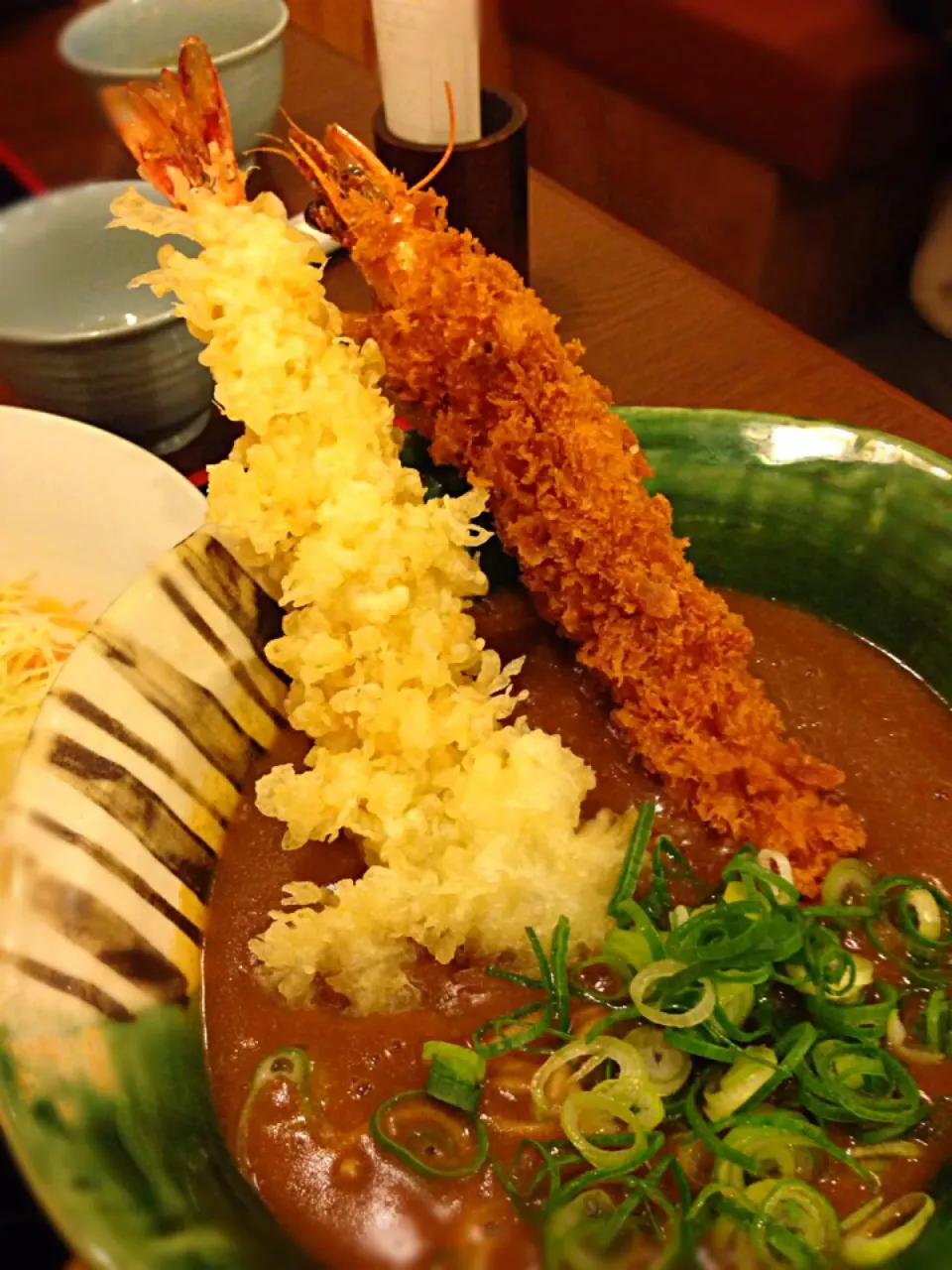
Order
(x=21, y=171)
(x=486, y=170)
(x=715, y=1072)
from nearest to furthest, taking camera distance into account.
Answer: (x=715, y=1072)
(x=486, y=170)
(x=21, y=171)

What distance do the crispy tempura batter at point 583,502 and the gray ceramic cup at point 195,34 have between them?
75cm

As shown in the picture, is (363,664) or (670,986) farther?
(363,664)

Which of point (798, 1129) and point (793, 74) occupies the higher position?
point (793, 74)

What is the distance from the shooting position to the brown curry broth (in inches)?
35.4

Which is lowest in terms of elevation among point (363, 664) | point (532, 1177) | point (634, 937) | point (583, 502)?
point (532, 1177)

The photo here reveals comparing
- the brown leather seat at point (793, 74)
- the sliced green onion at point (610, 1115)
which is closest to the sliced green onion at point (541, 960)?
the sliced green onion at point (610, 1115)

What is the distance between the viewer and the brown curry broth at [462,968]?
90 centimetres

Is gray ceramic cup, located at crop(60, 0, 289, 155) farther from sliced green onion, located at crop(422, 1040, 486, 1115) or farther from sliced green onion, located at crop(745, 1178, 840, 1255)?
sliced green onion, located at crop(745, 1178, 840, 1255)

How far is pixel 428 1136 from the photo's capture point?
37.4 inches

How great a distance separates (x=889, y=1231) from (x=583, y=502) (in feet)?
2.44

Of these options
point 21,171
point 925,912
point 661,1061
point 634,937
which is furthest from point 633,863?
point 21,171

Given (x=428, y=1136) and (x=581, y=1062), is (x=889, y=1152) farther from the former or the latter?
(x=428, y=1136)

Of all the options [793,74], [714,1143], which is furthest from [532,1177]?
[793,74]

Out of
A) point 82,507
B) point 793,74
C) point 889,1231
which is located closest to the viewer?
point 889,1231
